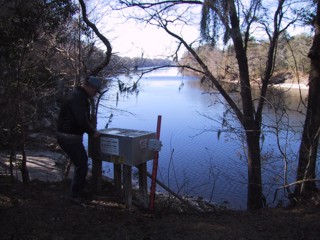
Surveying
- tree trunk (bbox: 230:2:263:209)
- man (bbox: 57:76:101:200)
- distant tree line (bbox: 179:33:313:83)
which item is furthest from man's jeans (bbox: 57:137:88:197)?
distant tree line (bbox: 179:33:313:83)

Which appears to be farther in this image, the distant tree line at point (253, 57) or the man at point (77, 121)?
the distant tree line at point (253, 57)

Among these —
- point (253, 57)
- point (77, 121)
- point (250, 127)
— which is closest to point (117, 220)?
point (77, 121)

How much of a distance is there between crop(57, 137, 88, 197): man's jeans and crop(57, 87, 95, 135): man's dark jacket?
0.14 m

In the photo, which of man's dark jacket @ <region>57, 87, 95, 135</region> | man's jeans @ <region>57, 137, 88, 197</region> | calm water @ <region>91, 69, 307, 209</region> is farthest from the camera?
calm water @ <region>91, 69, 307, 209</region>

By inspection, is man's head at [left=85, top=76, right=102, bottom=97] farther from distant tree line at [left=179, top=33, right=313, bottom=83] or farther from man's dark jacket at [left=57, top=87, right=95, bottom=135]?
distant tree line at [left=179, top=33, right=313, bottom=83]

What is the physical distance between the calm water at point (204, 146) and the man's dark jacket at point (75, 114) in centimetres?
273

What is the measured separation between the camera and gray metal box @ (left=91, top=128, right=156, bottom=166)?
4.05 m

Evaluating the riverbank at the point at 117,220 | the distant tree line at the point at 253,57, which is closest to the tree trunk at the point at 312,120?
the riverbank at the point at 117,220

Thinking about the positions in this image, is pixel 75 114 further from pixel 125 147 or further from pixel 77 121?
pixel 125 147

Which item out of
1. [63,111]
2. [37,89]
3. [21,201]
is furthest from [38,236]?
[37,89]

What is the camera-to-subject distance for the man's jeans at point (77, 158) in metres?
4.03

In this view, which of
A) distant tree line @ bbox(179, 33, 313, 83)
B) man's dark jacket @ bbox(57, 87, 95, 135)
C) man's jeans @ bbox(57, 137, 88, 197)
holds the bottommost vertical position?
man's jeans @ bbox(57, 137, 88, 197)

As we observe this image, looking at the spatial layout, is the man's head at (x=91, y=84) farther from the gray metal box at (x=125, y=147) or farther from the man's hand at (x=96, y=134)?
the gray metal box at (x=125, y=147)

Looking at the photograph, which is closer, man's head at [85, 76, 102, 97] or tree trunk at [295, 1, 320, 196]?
man's head at [85, 76, 102, 97]
